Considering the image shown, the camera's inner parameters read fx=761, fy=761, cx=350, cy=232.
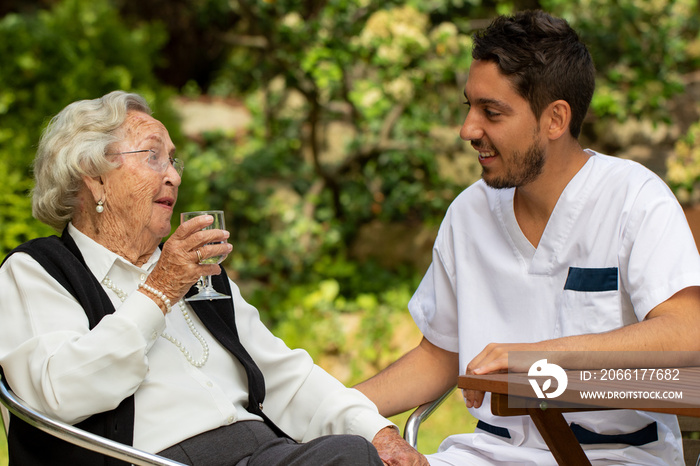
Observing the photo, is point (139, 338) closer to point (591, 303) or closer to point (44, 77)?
point (591, 303)

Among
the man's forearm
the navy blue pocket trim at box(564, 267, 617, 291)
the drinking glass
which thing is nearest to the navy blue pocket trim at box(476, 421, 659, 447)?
the navy blue pocket trim at box(564, 267, 617, 291)

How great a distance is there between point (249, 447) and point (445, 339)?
770mm

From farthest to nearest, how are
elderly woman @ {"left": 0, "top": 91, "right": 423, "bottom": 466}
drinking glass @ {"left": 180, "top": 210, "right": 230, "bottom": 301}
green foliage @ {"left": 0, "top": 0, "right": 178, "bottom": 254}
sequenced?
green foliage @ {"left": 0, "top": 0, "right": 178, "bottom": 254} < drinking glass @ {"left": 180, "top": 210, "right": 230, "bottom": 301} < elderly woman @ {"left": 0, "top": 91, "right": 423, "bottom": 466}

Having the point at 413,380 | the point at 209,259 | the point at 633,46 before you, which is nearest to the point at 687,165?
the point at 633,46

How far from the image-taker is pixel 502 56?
91.1 inches

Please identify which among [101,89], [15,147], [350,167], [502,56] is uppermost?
[502,56]

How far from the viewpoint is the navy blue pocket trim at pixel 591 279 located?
87.2 inches

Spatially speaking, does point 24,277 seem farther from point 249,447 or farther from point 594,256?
point 594,256

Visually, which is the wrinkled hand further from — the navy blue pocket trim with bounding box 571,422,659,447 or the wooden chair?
the navy blue pocket trim with bounding box 571,422,659,447

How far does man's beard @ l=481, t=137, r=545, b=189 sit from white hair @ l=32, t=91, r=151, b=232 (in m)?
1.18

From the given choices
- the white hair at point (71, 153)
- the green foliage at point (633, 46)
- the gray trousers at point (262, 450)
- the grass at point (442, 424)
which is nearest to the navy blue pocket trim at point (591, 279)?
the gray trousers at point (262, 450)

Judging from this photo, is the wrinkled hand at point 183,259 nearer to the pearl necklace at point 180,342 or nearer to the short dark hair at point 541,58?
the pearl necklace at point 180,342

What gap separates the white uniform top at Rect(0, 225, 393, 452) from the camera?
1.83 m

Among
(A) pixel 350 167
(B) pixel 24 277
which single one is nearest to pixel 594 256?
(B) pixel 24 277
